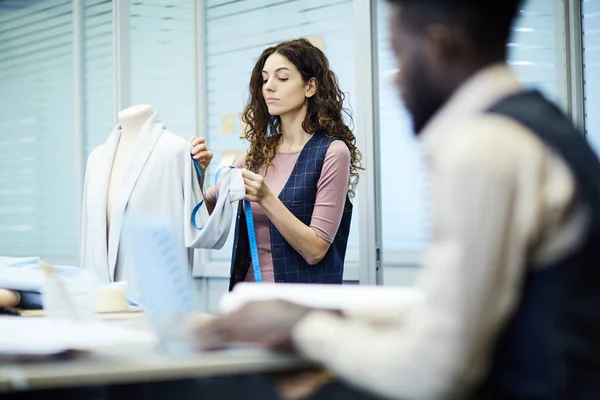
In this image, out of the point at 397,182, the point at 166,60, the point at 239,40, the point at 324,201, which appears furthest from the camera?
the point at 166,60

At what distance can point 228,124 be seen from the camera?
4844mm

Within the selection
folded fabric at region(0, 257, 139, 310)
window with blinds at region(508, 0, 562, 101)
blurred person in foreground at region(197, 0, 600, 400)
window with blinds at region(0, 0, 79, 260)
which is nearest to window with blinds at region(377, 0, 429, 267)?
window with blinds at region(508, 0, 562, 101)

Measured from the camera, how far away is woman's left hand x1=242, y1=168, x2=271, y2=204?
108 inches

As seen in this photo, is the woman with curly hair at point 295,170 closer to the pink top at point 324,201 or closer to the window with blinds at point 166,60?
the pink top at point 324,201

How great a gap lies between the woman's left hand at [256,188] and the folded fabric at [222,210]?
18 mm

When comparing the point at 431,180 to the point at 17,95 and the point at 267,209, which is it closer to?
the point at 267,209

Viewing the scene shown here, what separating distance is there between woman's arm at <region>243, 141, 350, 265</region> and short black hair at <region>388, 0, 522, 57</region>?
178cm

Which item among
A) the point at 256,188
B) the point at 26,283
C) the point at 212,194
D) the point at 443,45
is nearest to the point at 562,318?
the point at 443,45

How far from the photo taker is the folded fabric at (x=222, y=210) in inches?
110

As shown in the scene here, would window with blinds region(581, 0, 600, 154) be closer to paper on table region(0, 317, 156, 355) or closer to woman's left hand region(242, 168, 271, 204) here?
woman's left hand region(242, 168, 271, 204)

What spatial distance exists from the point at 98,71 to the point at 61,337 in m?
4.33

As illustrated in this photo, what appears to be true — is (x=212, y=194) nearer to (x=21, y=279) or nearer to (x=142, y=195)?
(x=142, y=195)

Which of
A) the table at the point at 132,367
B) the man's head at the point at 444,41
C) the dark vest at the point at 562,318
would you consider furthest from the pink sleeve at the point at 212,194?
the dark vest at the point at 562,318

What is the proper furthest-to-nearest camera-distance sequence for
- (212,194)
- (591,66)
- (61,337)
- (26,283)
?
1. (591,66)
2. (212,194)
3. (26,283)
4. (61,337)
